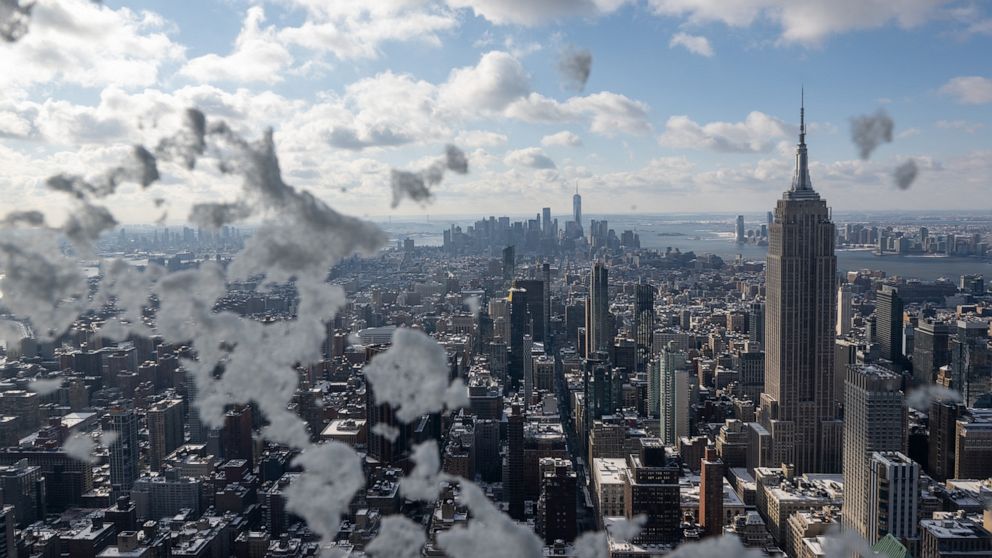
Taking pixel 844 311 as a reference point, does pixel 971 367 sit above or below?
below

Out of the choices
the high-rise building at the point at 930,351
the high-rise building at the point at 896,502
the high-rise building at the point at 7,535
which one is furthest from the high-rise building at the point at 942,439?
the high-rise building at the point at 7,535

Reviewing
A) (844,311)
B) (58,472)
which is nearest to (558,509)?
(58,472)

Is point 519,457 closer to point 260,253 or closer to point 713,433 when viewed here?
point 713,433

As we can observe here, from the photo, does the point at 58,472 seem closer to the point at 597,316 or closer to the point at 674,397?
the point at 674,397

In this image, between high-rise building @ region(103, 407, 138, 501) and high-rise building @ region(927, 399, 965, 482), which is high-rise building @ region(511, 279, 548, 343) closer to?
high-rise building @ region(927, 399, 965, 482)

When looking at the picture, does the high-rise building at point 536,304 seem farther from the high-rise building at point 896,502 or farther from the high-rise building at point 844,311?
the high-rise building at point 896,502
